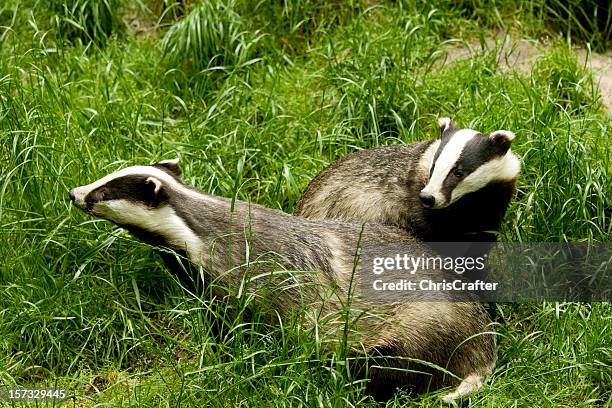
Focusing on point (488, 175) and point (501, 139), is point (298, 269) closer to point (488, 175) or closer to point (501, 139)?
point (488, 175)

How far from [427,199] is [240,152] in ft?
4.19

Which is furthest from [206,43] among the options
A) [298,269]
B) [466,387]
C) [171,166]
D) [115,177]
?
[466,387]

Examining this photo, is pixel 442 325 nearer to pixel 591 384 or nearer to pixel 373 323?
pixel 373 323

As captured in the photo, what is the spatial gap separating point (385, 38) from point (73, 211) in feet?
7.59

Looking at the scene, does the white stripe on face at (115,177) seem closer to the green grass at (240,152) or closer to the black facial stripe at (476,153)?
the green grass at (240,152)

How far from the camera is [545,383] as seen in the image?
4285 millimetres

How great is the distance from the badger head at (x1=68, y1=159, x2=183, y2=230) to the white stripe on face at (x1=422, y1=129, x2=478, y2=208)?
1.16 m

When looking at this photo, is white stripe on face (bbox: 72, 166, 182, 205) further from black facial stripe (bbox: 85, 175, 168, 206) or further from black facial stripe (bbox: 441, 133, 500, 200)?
black facial stripe (bbox: 441, 133, 500, 200)

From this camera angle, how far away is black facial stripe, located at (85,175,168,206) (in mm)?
4348

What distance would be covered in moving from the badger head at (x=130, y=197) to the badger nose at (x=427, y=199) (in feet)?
3.64

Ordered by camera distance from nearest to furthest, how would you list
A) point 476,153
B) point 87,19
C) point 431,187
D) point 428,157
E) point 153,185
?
point 153,185 < point 431,187 < point 476,153 < point 428,157 < point 87,19

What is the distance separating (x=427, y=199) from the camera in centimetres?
474

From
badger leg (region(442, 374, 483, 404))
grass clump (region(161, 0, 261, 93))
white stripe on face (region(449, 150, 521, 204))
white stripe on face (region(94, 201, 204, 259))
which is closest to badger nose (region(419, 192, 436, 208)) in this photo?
white stripe on face (region(449, 150, 521, 204))

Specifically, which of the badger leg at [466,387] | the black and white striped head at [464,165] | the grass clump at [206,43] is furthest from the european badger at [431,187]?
the grass clump at [206,43]
